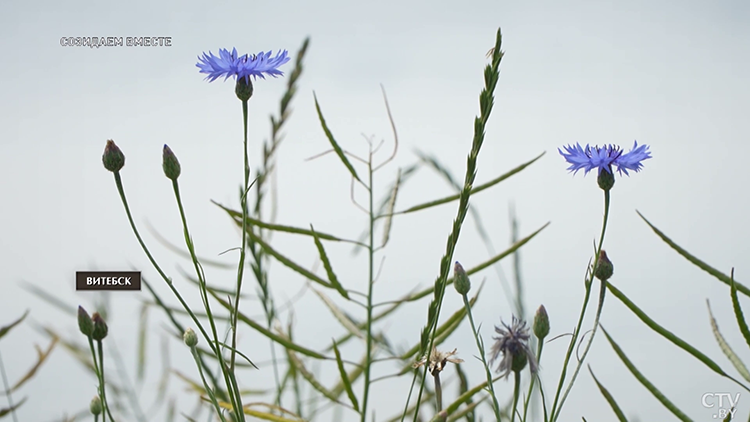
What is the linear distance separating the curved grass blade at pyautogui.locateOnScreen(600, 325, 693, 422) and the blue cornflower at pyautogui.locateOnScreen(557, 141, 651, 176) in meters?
0.15

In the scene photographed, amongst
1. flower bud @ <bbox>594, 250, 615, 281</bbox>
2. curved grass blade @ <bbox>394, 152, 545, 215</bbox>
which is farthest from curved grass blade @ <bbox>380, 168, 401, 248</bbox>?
flower bud @ <bbox>594, 250, 615, 281</bbox>

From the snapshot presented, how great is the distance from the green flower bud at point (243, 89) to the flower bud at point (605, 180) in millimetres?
322

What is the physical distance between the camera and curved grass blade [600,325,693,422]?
61 centimetres

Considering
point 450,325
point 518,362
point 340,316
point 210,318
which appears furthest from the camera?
point 340,316

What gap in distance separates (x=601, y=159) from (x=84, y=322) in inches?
19.3

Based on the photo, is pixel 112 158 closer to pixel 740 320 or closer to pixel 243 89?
pixel 243 89

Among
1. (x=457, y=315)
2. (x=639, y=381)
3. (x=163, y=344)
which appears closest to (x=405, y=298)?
(x=457, y=315)

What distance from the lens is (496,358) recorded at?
66 centimetres

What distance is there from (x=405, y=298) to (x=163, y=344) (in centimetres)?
48

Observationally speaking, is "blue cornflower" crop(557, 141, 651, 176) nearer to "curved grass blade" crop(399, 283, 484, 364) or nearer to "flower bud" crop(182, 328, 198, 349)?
"curved grass blade" crop(399, 283, 484, 364)

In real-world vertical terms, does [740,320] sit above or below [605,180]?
below

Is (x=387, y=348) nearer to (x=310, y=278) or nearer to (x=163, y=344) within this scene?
(x=310, y=278)

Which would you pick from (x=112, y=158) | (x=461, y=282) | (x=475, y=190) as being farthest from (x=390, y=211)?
(x=112, y=158)

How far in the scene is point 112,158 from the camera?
648 mm
